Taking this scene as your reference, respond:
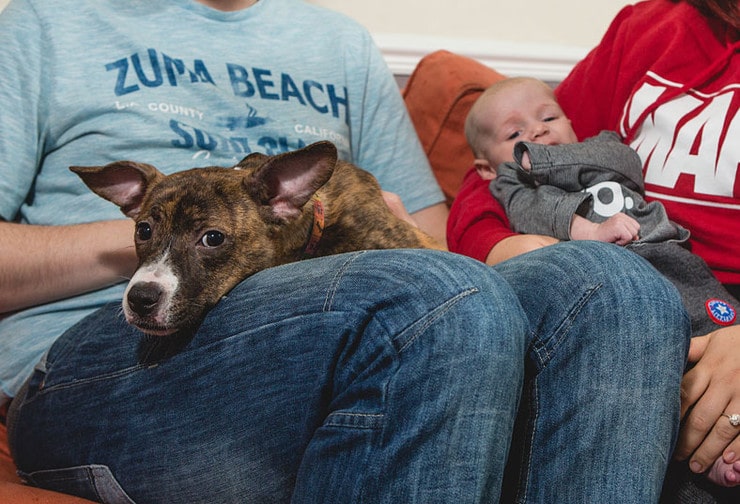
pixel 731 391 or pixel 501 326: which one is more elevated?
pixel 501 326

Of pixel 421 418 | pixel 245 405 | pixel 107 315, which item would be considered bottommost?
pixel 107 315

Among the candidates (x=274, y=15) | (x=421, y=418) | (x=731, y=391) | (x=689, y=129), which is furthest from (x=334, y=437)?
(x=274, y=15)

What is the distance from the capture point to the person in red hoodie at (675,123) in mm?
1635

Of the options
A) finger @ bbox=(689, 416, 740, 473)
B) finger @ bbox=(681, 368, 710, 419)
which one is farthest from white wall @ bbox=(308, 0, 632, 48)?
finger @ bbox=(689, 416, 740, 473)

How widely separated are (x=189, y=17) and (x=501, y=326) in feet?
4.18

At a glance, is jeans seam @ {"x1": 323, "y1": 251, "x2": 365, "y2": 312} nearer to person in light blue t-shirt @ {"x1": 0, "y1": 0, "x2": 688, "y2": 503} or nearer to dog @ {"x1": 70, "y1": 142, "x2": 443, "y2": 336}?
person in light blue t-shirt @ {"x1": 0, "y1": 0, "x2": 688, "y2": 503}

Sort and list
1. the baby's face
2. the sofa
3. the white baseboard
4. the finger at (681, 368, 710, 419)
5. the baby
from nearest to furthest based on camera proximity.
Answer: the finger at (681, 368, 710, 419)
the baby
the baby's face
the sofa
the white baseboard

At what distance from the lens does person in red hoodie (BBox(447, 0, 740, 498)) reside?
5.36ft

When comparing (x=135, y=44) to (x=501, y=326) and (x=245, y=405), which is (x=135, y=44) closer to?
(x=245, y=405)

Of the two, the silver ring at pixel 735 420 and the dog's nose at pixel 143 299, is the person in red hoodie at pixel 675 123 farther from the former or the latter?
the dog's nose at pixel 143 299

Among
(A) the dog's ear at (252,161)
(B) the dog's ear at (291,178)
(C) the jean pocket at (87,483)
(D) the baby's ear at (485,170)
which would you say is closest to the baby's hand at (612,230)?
(D) the baby's ear at (485,170)

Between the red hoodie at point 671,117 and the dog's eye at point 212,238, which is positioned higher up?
the red hoodie at point 671,117

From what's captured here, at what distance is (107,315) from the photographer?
142 centimetres

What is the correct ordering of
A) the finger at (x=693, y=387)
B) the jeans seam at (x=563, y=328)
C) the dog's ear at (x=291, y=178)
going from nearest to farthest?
the jeans seam at (x=563, y=328)
the finger at (x=693, y=387)
the dog's ear at (x=291, y=178)
